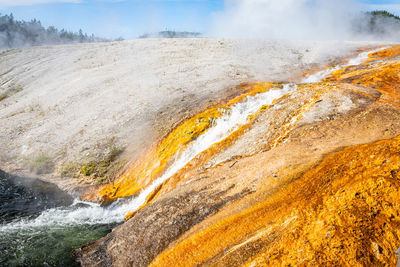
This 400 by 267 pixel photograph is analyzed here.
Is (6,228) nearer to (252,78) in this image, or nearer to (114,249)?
(114,249)

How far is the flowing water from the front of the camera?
7.74 metres

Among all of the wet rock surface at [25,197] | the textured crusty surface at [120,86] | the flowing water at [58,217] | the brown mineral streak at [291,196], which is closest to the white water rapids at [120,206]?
the flowing water at [58,217]

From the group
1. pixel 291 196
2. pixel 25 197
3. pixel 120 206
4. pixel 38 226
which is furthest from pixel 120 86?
pixel 291 196

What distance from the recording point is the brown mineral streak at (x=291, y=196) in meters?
3.89

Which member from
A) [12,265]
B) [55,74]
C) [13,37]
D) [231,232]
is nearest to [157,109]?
[12,265]

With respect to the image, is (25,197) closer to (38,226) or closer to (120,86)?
(38,226)

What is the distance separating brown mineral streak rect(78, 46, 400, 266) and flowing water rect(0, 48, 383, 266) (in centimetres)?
97

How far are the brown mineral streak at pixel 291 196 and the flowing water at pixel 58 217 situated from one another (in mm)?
972

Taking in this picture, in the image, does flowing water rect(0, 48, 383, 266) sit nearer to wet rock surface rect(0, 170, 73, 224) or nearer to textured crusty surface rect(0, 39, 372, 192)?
wet rock surface rect(0, 170, 73, 224)

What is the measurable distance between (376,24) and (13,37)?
71015mm

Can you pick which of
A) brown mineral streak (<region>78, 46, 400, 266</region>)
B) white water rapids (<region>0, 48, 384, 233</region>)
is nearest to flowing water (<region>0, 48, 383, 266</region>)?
white water rapids (<region>0, 48, 384, 233</region>)

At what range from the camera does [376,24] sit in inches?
1518

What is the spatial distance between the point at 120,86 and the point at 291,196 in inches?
661

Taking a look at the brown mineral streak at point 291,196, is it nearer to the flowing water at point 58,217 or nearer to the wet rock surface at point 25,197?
the flowing water at point 58,217
